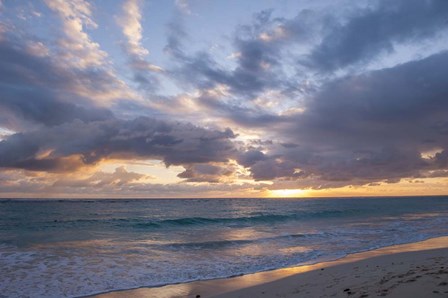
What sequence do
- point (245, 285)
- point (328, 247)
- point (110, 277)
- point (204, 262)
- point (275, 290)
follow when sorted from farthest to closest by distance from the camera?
1. point (328, 247)
2. point (204, 262)
3. point (110, 277)
4. point (245, 285)
5. point (275, 290)

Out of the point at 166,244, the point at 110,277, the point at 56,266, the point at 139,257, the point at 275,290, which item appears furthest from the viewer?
the point at 166,244

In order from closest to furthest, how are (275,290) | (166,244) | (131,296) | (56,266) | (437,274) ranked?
(437,274)
(275,290)
(131,296)
(56,266)
(166,244)

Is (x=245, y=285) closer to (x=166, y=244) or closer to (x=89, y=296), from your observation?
(x=89, y=296)

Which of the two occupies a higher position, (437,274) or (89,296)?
(437,274)

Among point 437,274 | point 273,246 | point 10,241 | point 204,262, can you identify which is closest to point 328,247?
point 273,246

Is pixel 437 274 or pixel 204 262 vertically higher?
pixel 437 274

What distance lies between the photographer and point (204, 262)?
718 inches

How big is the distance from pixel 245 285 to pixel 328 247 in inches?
465

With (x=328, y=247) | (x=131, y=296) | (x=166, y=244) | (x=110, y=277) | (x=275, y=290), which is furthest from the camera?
(x=166, y=244)

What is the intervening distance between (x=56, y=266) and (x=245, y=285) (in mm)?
9654

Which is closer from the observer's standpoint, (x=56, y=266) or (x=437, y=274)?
(x=437, y=274)

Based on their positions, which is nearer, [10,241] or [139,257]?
[139,257]

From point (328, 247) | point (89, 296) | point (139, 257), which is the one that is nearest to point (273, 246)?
point (328, 247)

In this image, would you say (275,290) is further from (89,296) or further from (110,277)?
(110,277)
